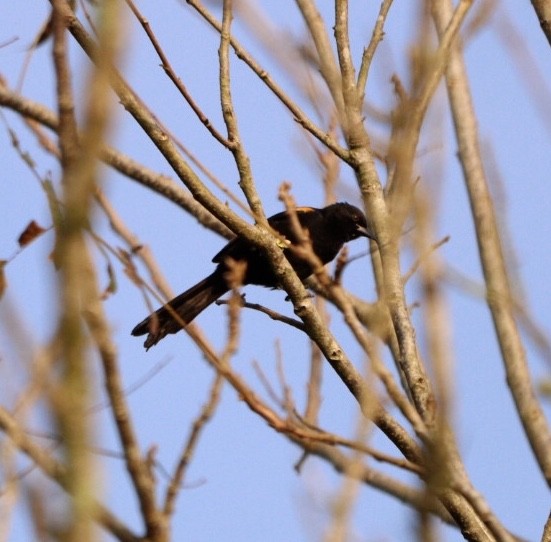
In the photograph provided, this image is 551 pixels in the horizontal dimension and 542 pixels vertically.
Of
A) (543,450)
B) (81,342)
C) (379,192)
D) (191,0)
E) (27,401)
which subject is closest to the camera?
(81,342)

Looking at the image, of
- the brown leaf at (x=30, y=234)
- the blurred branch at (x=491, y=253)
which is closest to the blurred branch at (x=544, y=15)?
the blurred branch at (x=491, y=253)

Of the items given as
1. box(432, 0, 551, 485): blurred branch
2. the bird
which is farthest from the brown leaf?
box(432, 0, 551, 485): blurred branch

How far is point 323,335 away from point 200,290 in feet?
8.28

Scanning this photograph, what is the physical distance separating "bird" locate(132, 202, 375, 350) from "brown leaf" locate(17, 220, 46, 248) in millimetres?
814

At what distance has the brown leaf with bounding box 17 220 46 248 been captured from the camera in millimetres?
4309

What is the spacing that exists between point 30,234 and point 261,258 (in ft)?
3.91

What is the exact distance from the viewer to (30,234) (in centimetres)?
434

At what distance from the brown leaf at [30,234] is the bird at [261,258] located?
0.81 meters

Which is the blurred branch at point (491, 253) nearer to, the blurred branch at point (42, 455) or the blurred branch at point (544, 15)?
A: the blurred branch at point (544, 15)

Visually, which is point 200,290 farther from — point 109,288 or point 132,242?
point 109,288

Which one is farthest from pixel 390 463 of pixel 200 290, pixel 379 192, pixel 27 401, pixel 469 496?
pixel 200 290

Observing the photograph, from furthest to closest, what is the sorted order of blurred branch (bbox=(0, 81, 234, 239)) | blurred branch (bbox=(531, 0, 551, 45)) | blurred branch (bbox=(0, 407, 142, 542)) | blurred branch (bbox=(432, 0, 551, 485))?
blurred branch (bbox=(0, 81, 234, 239)), blurred branch (bbox=(432, 0, 551, 485)), blurred branch (bbox=(531, 0, 551, 45)), blurred branch (bbox=(0, 407, 142, 542))

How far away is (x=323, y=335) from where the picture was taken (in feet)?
12.3

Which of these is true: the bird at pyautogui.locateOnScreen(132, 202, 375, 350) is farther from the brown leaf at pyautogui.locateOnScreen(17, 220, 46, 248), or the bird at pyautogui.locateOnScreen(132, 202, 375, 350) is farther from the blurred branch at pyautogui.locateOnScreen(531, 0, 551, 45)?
the blurred branch at pyautogui.locateOnScreen(531, 0, 551, 45)
